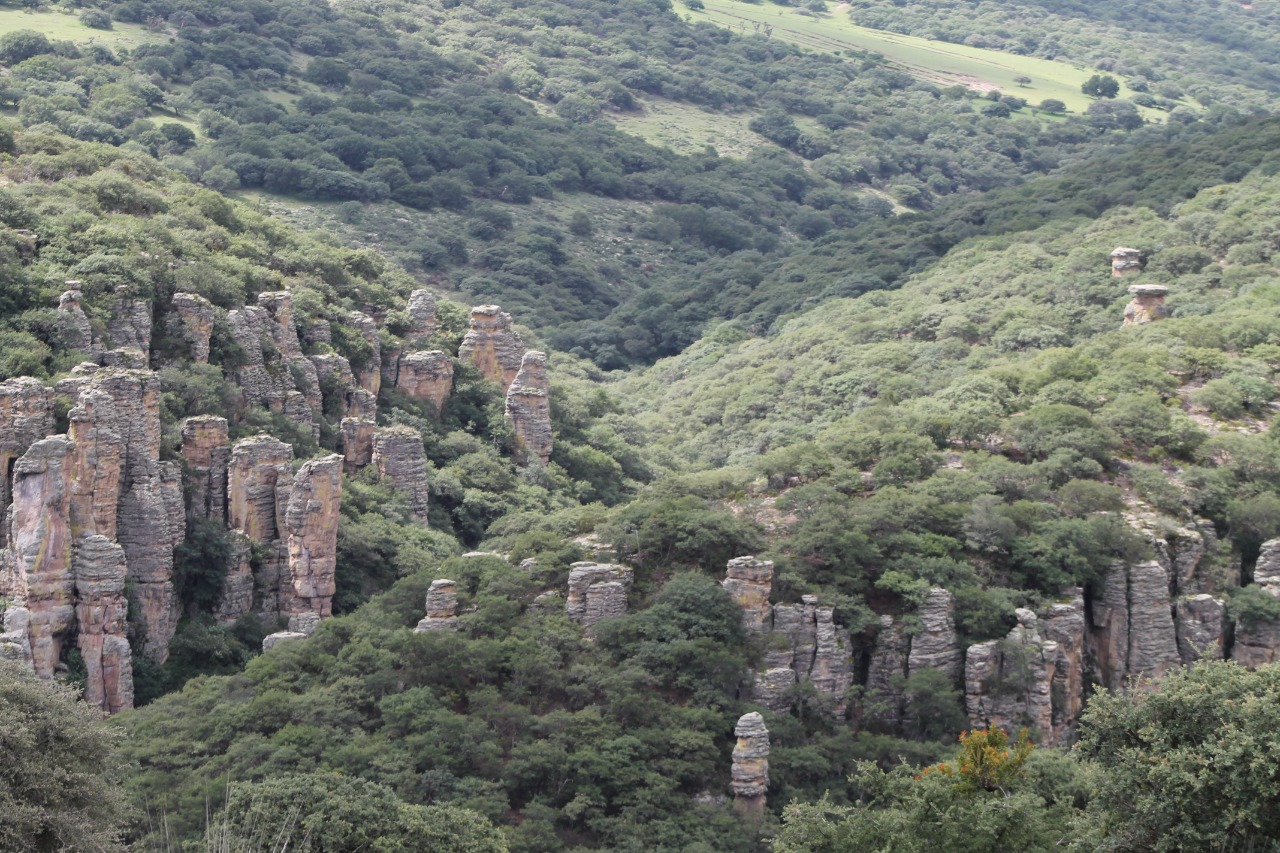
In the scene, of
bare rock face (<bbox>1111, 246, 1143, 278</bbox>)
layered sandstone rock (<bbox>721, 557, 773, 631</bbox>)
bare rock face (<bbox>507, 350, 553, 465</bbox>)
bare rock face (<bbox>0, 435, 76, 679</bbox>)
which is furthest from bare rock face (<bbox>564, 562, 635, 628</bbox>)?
bare rock face (<bbox>1111, 246, 1143, 278</bbox>)

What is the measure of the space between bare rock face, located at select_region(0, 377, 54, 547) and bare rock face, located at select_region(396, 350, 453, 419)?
2056 cm

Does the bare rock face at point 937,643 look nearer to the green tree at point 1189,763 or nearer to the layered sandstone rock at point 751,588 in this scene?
the layered sandstone rock at point 751,588

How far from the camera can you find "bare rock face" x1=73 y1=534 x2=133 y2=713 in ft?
143

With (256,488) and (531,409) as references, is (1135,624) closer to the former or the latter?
(256,488)

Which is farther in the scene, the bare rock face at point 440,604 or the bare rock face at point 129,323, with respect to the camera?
the bare rock face at point 129,323

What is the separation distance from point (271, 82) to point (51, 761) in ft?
324

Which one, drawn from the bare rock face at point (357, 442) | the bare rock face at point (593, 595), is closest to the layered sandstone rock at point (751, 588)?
the bare rock face at point (593, 595)

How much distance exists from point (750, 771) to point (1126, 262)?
154 ft

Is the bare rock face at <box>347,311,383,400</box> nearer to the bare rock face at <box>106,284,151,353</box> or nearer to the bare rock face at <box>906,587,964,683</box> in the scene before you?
the bare rock face at <box>106,284,151,353</box>

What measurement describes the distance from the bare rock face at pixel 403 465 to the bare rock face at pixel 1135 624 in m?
19.4

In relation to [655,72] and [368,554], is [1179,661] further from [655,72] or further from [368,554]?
[655,72]

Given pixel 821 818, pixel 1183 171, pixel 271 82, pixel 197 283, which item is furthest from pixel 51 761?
pixel 271 82

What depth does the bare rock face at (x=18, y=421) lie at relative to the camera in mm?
45156

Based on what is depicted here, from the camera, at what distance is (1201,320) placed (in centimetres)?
6881
